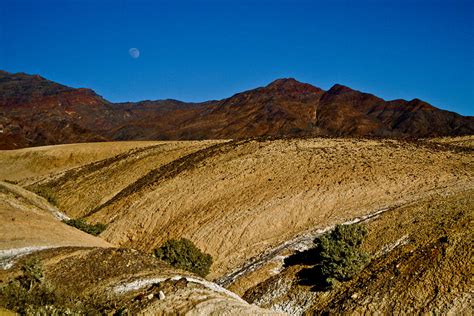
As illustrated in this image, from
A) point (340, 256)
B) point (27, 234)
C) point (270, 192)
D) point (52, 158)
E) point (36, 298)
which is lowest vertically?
point (340, 256)

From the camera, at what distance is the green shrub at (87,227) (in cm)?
2387

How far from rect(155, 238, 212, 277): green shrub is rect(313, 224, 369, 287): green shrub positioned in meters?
4.93

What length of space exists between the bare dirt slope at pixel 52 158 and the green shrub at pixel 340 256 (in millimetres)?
37450

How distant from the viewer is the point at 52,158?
179 ft

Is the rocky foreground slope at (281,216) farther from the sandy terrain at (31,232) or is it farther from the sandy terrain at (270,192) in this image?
the sandy terrain at (31,232)

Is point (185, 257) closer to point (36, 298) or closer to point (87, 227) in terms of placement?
point (36, 298)

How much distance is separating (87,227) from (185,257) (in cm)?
900

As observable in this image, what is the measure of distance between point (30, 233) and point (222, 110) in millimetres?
177644

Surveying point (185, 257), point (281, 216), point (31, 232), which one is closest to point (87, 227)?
point (31, 232)

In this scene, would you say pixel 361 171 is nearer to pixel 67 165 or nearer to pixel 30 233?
pixel 30 233

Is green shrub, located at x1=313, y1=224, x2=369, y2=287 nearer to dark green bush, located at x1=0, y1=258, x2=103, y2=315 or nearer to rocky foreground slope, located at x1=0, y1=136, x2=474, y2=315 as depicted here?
rocky foreground slope, located at x1=0, y1=136, x2=474, y2=315

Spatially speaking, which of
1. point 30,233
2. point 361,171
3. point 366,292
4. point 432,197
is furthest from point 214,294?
point 361,171

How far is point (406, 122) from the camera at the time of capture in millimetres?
154750

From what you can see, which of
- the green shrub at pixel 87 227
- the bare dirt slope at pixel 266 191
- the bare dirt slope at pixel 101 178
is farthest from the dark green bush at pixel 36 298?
the bare dirt slope at pixel 101 178
